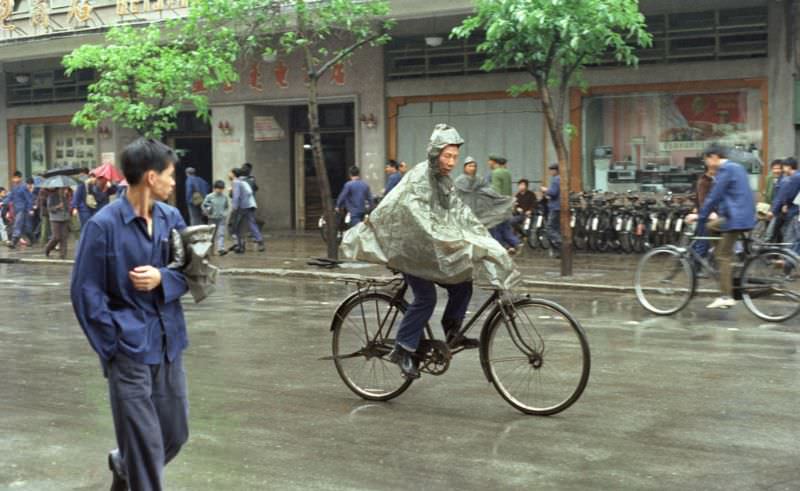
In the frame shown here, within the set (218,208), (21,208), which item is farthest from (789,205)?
(21,208)

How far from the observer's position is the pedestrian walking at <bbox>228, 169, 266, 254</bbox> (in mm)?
22688

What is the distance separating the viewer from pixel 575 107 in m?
22.8

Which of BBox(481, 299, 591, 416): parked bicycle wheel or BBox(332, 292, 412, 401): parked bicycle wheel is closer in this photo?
BBox(481, 299, 591, 416): parked bicycle wheel

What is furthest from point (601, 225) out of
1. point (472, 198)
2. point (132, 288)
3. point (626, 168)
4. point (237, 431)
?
point (132, 288)

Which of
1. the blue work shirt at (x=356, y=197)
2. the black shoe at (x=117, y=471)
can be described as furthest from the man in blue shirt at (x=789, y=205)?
the black shoe at (x=117, y=471)

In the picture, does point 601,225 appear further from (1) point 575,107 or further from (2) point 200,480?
(2) point 200,480

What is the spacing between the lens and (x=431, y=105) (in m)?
24.8

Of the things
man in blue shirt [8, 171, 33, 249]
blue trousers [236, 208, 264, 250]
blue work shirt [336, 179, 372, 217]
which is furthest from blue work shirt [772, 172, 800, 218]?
man in blue shirt [8, 171, 33, 249]

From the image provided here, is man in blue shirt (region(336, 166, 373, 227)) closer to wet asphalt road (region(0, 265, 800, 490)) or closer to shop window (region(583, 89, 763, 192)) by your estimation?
shop window (region(583, 89, 763, 192))

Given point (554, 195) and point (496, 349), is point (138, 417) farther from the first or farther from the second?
point (554, 195)

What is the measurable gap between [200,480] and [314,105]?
14039 millimetres

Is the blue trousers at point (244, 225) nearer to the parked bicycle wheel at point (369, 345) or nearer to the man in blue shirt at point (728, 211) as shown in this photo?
the man in blue shirt at point (728, 211)

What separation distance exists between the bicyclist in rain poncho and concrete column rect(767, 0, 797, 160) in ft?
48.1

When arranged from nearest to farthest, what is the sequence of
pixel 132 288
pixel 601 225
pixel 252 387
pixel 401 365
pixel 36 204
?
pixel 132 288 < pixel 401 365 < pixel 252 387 < pixel 601 225 < pixel 36 204
